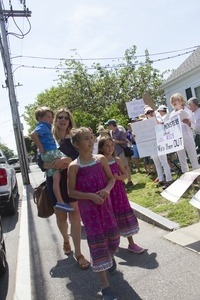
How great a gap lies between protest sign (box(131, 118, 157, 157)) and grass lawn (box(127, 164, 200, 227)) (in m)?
0.80

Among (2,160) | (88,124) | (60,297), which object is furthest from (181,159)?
(88,124)

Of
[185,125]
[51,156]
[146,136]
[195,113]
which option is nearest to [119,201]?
[51,156]

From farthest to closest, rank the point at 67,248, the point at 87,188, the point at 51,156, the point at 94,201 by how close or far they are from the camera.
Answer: the point at 67,248
the point at 51,156
the point at 87,188
the point at 94,201

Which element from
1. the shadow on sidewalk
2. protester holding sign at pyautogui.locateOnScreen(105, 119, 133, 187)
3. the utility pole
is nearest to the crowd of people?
the shadow on sidewalk

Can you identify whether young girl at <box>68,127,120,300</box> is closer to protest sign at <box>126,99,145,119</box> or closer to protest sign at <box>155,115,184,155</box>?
protest sign at <box>155,115,184,155</box>

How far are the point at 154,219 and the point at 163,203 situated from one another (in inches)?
40.4

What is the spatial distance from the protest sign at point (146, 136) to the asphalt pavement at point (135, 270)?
8.61 feet

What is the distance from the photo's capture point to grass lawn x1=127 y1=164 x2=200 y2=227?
514cm

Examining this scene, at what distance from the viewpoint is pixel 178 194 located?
4453 mm

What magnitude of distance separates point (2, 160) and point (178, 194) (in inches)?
252

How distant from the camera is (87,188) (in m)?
3.38

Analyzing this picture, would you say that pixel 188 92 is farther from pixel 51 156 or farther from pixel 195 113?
pixel 51 156

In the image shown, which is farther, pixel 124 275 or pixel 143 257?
pixel 143 257

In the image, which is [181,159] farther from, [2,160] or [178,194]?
[2,160]
